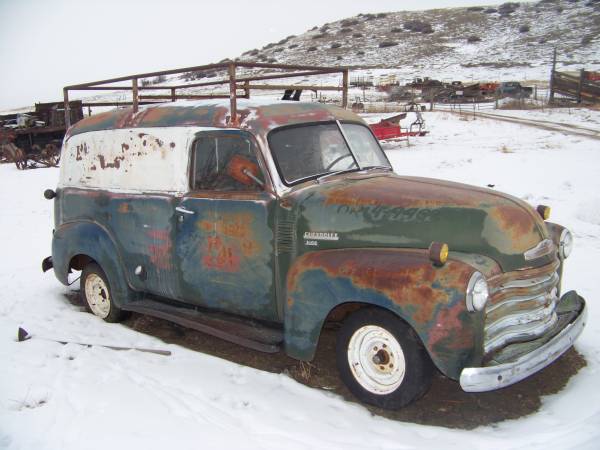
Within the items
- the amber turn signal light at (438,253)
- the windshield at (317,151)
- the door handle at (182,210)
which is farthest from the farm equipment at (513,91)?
the amber turn signal light at (438,253)

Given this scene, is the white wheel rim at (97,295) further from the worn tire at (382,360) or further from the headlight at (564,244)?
the headlight at (564,244)

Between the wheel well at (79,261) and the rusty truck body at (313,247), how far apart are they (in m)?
0.09

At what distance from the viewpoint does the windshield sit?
13.6 ft

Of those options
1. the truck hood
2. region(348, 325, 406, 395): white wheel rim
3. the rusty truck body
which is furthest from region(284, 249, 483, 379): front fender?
region(348, 325, 406, 395): white wheel rim

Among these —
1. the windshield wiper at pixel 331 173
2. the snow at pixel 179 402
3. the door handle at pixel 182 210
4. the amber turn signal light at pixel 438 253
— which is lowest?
the snow at pixel 179 402

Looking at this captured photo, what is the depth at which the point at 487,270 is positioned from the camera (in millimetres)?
3289

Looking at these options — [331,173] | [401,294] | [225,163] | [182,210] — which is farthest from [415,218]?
[182,210]

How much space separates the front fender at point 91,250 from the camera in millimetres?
5164

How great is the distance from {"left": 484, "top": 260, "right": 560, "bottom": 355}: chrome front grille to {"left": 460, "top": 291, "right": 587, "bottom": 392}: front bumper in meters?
0.14

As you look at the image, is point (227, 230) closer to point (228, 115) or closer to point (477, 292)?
point (228, 115)

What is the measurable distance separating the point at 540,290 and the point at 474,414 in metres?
0.92

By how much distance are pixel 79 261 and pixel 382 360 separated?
370cm

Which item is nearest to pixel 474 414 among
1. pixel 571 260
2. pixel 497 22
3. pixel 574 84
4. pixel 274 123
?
pixel 274 123

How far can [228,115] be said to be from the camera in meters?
4.36
